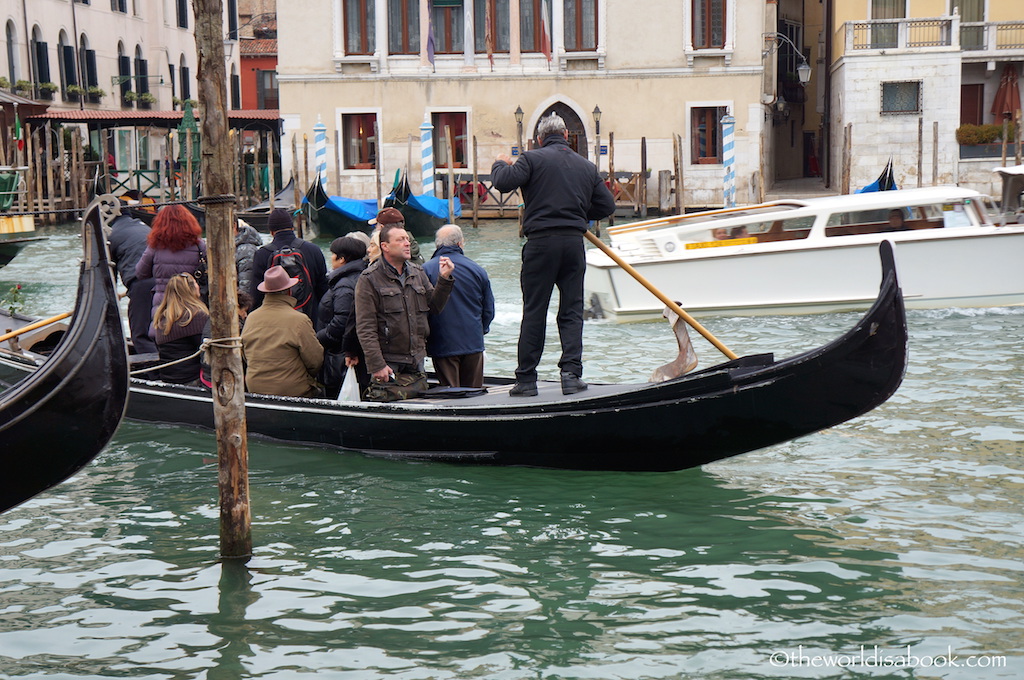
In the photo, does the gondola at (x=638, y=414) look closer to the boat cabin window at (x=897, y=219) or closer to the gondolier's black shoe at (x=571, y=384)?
the gondolier's black shoe at (x=571, y=384)

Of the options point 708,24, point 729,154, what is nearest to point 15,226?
point 729,154

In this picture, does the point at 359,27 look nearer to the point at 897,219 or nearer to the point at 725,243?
the point at 725,243

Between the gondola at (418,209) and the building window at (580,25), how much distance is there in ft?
15.3

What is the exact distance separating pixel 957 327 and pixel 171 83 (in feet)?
86.9

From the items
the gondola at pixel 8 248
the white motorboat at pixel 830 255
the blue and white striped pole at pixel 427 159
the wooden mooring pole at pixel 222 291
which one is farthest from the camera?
the blue and white striped pole at pixel 427 159

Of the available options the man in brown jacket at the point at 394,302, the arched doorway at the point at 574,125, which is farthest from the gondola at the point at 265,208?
the man in brown jacket at the point at 394,302

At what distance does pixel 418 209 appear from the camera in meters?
19.5

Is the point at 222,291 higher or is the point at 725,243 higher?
the point at 222,291

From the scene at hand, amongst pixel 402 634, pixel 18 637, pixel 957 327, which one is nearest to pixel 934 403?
pixel 957 327

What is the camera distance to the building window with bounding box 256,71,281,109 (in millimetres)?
38750

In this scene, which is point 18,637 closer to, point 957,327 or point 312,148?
point 957,327

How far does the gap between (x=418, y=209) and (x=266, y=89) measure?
21.3 metres

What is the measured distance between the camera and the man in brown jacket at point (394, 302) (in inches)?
210

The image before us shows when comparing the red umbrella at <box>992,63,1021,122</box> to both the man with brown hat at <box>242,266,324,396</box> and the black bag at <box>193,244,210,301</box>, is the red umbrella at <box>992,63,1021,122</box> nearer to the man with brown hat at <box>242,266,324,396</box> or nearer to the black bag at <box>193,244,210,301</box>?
the black bag at <box>193,244,210,301</box>
